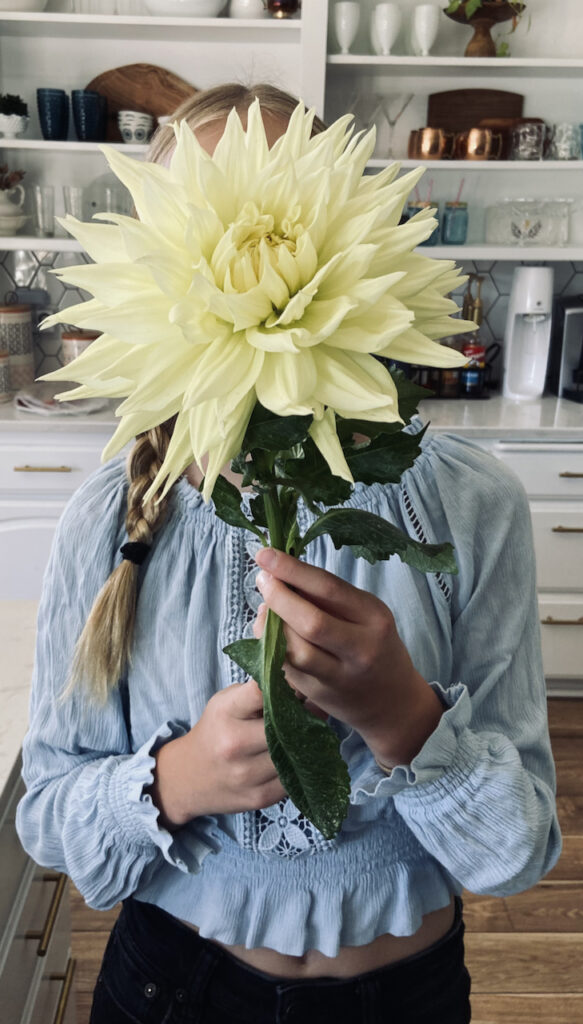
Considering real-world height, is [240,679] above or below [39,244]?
below

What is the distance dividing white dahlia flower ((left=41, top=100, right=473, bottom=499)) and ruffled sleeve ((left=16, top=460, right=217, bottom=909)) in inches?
17.8

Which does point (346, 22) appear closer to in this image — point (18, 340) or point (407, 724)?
point (18, 340)

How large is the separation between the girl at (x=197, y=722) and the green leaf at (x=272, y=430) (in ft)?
1.30

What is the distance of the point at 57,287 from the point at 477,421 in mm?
1553

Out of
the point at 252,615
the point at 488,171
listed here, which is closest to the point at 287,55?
the point at 488,171

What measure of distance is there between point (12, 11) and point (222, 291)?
281 centimetres

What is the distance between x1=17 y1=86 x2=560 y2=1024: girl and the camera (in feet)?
2.54

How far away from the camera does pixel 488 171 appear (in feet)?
10.00

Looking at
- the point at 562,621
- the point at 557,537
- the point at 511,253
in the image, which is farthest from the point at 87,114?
the point at 562,621

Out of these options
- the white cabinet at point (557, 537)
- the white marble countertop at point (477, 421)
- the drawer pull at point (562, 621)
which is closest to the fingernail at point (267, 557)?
the white marble countertop at point (477, 421)

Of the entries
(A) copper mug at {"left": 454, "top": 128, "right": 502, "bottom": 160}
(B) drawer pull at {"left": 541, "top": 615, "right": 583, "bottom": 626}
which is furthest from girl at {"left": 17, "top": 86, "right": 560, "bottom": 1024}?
(A) copper mug at {"left": 454, "top": 128, "right": 502, "bottom": 160}

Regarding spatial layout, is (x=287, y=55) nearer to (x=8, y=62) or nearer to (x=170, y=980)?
(x=8, y=62)

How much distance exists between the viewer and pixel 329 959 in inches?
32.2

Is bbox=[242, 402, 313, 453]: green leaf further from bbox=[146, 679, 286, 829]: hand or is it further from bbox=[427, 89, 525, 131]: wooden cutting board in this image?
bbox=[427, 89, 525, 131]: wooden cutting board
